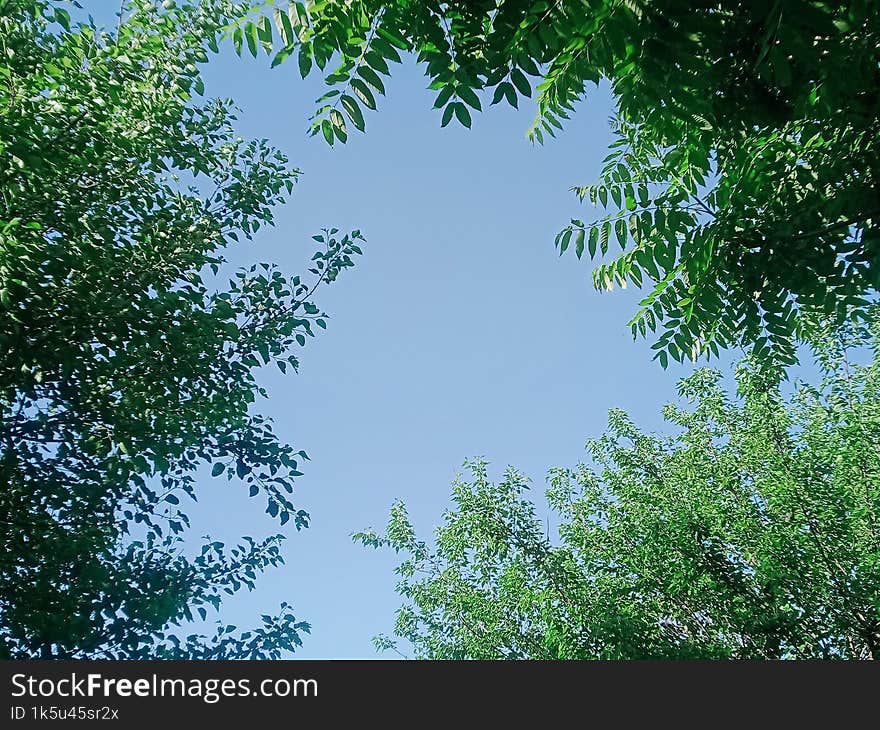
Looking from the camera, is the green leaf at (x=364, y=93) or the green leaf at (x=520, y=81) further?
the green leaf at (x=364, y=93)

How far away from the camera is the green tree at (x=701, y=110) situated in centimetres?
305

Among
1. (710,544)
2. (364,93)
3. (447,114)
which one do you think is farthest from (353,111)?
(710,544)

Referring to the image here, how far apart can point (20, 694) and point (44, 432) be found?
15.1 ft

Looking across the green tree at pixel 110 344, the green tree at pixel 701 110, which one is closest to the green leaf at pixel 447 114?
the green tree at pixel 701 110

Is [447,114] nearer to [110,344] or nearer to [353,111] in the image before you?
[353,111]

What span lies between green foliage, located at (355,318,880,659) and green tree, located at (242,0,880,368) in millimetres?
8128

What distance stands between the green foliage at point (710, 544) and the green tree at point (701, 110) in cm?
813

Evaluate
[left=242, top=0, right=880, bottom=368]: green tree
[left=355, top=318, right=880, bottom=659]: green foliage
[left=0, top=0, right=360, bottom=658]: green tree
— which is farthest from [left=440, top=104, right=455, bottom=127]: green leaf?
[left=355, top=318, right=880, bottom=659]: green foliage

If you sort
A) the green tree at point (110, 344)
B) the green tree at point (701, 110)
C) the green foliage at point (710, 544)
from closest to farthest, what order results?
1. the green tree at point (701, 110)
2. the green tree at point (110, 344)
3. the green foliage at point (710, 544)

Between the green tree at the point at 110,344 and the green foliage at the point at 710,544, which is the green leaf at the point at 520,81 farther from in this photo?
the green foliage at the point at 710,544

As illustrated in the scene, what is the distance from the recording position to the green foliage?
513 inches

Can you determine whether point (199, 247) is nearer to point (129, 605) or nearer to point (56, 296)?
point (56, 296)

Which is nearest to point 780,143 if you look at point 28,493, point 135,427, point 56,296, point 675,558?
point 135,427

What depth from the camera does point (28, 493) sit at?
259 inches
